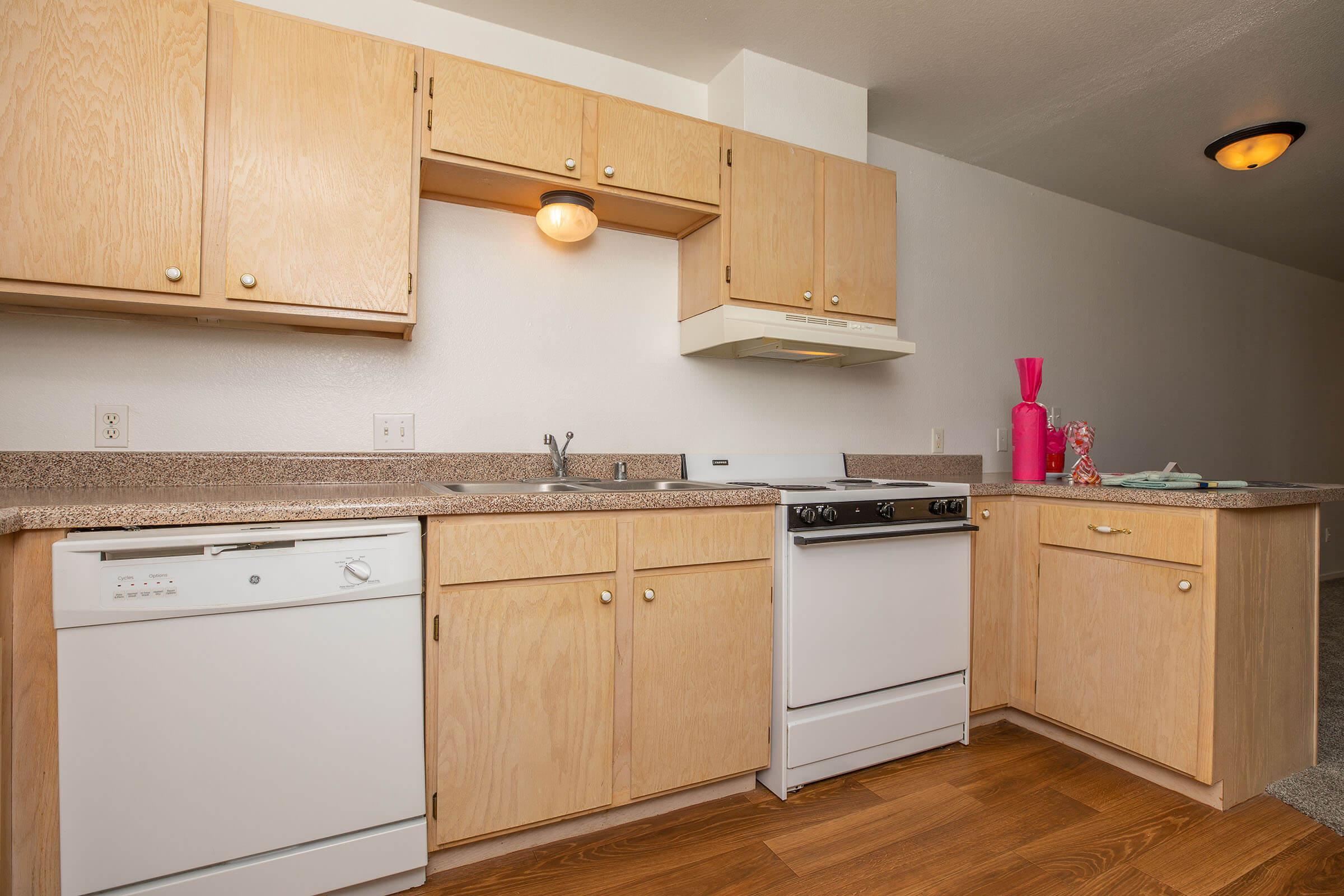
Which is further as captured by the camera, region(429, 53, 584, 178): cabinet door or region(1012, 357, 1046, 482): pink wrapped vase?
region(1012, 357, 1046, 482): pink wrapped vase

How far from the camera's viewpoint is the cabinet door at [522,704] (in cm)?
155

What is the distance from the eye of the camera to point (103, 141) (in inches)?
58.6

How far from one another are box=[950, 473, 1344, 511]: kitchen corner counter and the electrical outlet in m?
2.60

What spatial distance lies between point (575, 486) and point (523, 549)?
51 cm

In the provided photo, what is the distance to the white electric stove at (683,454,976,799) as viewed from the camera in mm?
1944

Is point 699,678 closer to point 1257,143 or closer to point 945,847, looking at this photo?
point 945,847

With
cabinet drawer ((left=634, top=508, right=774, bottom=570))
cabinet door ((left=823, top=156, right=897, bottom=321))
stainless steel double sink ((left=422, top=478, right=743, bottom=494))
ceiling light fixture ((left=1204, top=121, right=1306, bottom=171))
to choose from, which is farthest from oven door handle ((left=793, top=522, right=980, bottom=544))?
ceiling light fixture ((left=1204, top=121, right=1306, bottom=171))

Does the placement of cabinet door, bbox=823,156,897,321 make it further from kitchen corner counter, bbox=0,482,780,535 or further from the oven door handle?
kitchen corner counter, bbox=0,482,780,535

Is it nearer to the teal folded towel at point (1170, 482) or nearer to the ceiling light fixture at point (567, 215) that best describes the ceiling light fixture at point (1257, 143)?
the teal folded towel at point (1170, 482)

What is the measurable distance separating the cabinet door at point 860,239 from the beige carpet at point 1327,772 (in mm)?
1927

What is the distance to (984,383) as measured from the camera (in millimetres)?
3318

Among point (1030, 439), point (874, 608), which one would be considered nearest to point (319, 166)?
point (874, 608)

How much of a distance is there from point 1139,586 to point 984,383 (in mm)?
1481

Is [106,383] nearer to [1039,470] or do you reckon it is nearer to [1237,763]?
[1039,470]
